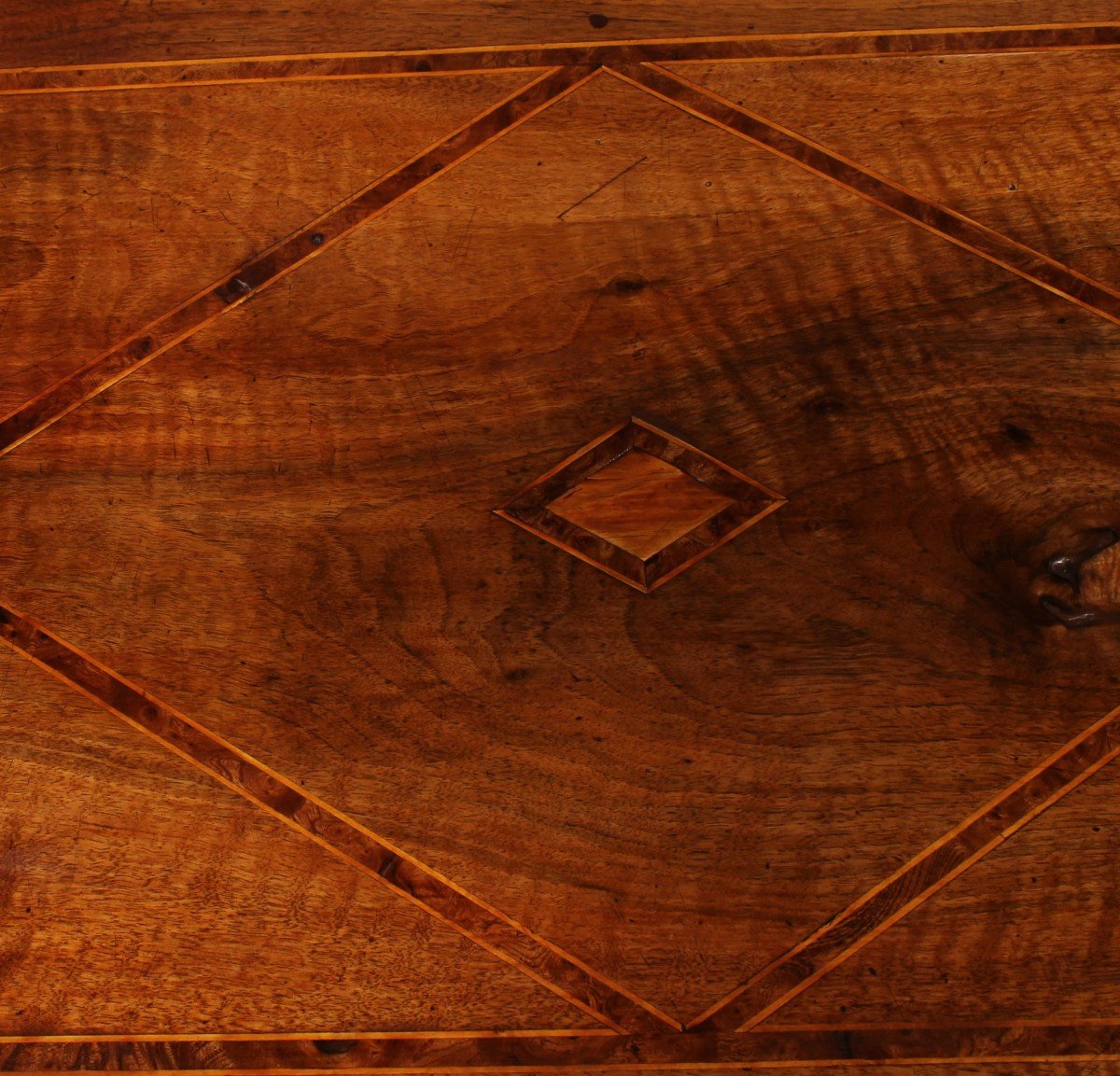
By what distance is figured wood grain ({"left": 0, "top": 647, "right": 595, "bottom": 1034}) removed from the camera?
788mm

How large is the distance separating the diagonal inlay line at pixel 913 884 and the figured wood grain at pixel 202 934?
0.14 meters

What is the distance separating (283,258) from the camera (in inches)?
34.3

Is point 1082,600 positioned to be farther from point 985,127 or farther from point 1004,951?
point 985,127

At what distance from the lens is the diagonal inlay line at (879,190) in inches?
33.9

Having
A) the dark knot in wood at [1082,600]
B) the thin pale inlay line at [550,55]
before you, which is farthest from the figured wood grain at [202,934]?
the thin pale inlay line at [550,55]

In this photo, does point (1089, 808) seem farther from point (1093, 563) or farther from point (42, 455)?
point (42, 455)

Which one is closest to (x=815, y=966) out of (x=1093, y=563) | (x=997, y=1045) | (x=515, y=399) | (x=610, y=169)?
(x=997, y=1045)

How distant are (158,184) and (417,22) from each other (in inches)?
11.5

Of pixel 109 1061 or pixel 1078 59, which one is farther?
pixel 1078 59

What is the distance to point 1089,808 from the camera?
80cm

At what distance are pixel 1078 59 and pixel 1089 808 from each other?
0.69m

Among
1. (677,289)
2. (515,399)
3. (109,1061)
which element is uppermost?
(677,289)

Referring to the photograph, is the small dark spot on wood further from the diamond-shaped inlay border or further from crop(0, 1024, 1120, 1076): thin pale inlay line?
crop(0, 1024, 1120, 1076): thin pale inlay line

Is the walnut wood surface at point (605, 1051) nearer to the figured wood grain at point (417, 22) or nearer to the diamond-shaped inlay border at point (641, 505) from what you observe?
the diamond-shaped inlay border at point (641, 505)
